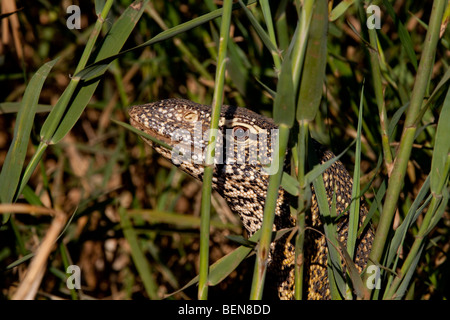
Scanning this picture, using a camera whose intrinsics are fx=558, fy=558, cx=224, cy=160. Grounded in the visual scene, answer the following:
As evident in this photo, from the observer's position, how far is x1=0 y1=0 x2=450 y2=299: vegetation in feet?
3.72

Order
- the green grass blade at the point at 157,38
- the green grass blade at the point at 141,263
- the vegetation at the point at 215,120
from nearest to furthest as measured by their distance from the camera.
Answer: the vegetation at the point at 215,120 < the green grass blade at the point at 157,38 < the green grass blade at the point at 141,263

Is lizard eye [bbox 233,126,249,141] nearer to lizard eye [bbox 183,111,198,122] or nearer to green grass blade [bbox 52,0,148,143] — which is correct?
lizard eye [bbox 183,111,198,122]

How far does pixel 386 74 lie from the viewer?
2.00 meters

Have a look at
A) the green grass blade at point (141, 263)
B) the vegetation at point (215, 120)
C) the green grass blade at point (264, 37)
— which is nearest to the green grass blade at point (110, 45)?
the vegetation at point (215, 120)

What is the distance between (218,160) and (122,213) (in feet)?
2.97

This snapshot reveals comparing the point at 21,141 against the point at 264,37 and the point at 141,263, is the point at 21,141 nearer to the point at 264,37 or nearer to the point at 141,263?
the point at 264,37

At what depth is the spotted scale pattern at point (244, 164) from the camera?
1.60 m

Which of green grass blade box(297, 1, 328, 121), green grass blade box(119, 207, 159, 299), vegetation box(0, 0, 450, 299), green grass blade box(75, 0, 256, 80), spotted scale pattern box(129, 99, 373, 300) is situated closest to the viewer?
green grass blade box(297, 1, 328, 121)

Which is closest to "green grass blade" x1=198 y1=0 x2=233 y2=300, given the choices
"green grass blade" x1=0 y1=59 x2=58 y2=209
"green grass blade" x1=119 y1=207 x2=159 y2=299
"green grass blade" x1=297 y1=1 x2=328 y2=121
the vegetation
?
the vegetation

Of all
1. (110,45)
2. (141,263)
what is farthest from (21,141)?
(141,263)

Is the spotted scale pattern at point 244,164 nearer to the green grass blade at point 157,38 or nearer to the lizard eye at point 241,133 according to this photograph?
the lizard eye at point 241,133

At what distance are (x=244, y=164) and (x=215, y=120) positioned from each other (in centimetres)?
53

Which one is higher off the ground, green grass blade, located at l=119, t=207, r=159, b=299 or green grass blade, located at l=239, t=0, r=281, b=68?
green grass blade, located at l=239, t=0, r=281, b=68

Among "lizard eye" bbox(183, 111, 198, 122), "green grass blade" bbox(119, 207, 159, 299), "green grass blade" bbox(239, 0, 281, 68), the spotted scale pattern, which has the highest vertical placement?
"green grass blade" bbox(239, 0, 281, 68)
